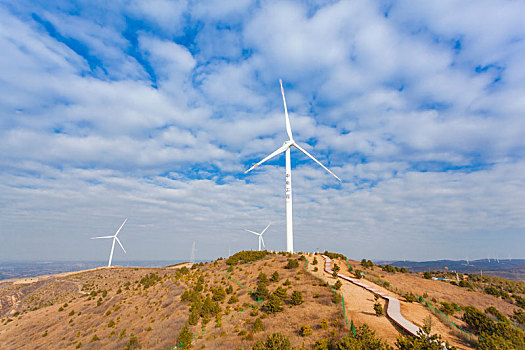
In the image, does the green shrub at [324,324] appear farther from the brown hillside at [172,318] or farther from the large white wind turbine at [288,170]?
the large white wind turbine at [288,170]

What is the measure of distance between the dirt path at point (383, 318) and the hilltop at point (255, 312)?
13cm

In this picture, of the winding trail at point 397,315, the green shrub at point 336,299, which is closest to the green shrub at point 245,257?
the winding trail at point 397,315

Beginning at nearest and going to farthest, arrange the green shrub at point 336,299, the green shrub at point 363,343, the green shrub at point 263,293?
the green shrub at point 363,343 < the green shrub at point 336,299 < the green shrub at point 263,293

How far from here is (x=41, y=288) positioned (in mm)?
106688

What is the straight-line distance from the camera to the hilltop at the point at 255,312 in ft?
86.8

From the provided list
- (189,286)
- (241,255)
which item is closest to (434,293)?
(241,255)

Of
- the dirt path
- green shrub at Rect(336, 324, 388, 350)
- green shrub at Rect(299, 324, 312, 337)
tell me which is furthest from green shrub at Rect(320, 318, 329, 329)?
green shrub at Rect(336, 324, 388, 350)

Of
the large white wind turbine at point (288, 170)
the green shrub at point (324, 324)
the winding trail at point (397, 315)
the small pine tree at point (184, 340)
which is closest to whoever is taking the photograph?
the winding trail at point (397, 315)

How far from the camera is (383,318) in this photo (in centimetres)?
2808

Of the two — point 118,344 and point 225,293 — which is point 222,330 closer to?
point 225,293

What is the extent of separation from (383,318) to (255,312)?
54.0ft

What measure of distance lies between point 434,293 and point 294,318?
32.5 meters

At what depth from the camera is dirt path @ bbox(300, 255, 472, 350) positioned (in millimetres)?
24047

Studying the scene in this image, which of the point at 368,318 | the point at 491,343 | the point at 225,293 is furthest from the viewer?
the point at 225,293
